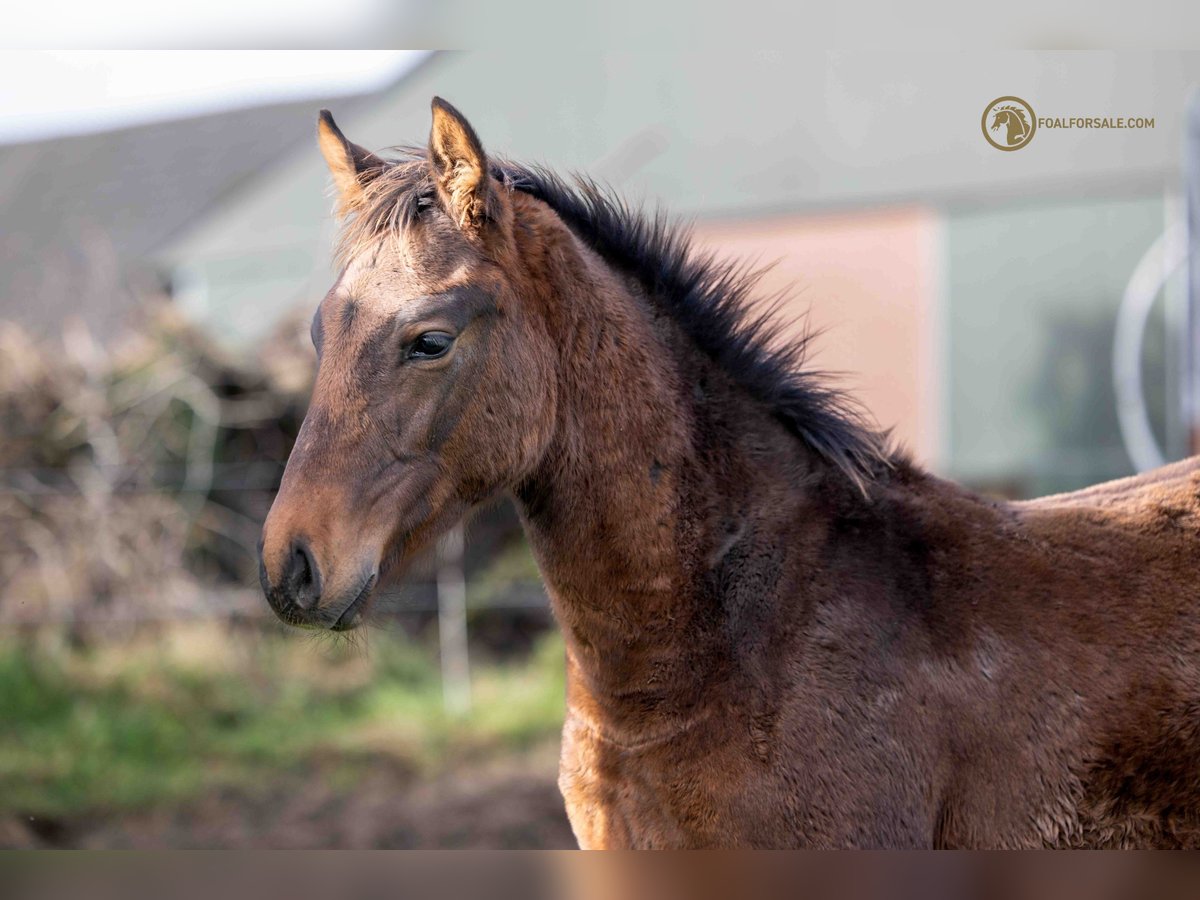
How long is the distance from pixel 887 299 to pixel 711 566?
9.24 metres

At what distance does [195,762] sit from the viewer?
7.63 meters

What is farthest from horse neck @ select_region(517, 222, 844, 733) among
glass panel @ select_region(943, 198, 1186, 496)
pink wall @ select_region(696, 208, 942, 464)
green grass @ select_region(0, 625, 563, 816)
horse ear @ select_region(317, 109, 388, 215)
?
glass panel @ select_region(943, 198, 1186, 496)

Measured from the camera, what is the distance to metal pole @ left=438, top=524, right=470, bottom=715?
8312mm

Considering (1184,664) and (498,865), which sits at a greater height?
(1184,664)

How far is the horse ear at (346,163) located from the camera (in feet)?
9.57

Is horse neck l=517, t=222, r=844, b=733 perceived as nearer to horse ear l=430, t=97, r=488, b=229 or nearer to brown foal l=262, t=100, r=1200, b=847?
brown foal l=262, t=100, r=1200, b=847

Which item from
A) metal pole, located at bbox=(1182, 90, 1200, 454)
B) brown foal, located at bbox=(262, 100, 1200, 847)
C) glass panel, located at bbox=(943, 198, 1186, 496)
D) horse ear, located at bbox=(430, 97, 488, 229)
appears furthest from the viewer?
glass panel, located at bbox=(943, 198, 1186, 496)

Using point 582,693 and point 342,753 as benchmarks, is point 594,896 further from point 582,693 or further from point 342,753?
point 342,753

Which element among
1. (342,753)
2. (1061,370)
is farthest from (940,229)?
(342,753)

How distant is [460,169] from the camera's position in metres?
2.65

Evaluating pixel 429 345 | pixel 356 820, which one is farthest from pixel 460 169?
pixel 356 820

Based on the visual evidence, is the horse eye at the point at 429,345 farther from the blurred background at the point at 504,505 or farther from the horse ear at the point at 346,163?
the blurred background at the point at 504,505

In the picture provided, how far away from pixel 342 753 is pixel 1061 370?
778cm

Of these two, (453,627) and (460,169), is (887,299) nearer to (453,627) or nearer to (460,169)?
(453,627)
